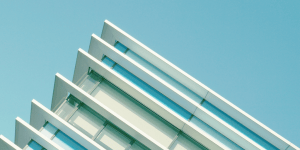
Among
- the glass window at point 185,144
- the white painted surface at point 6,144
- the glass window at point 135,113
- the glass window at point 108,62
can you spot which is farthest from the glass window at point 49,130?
the glass window at point 185,144

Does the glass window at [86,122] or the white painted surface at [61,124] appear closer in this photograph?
the white painted surface at [61,124]

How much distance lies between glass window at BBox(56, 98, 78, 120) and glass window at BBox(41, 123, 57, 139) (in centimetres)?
74

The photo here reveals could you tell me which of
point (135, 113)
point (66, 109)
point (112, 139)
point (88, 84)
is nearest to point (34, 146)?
point (66, 109)

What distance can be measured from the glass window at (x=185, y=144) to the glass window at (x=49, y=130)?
218 inches

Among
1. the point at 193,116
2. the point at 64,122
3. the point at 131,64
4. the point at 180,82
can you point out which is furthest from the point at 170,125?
the point at 64,122

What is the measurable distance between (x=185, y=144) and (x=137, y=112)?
9.29 feet

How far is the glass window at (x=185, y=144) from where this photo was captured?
45.8 feet

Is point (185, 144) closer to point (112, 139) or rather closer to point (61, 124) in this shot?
point (112, 139)

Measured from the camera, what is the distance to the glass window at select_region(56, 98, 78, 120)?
13.9m

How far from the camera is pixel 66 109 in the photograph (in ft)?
46.3

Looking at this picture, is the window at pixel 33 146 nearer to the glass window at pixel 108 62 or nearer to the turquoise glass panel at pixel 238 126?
the glass window at pixel 108 62

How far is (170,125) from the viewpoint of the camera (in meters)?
14.4

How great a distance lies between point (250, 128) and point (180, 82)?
4.19 m

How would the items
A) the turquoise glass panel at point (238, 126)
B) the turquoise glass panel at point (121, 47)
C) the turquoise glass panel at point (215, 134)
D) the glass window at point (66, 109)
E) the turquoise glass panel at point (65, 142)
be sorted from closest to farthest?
the turquoise glass panel at point (65, 142)
the glass window at point (66, 109)
the turquoise glass panel at point (215, 134)
the turquoise glass panel at point (238, 126)
the turquoise glass panel at point (121, 47)
